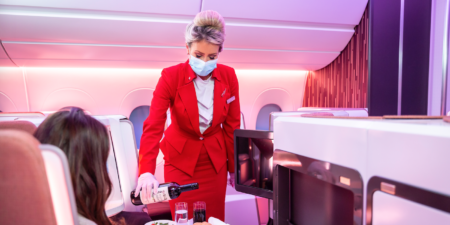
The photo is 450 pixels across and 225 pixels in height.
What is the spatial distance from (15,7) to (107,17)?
70cm

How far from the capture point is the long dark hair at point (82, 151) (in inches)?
28.5

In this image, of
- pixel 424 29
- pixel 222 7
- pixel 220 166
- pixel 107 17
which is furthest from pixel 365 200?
pixel 107 17

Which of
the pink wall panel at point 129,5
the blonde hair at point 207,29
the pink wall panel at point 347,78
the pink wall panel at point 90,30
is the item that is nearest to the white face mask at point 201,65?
the blonde hair at point 207,29

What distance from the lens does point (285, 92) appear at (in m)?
4.35

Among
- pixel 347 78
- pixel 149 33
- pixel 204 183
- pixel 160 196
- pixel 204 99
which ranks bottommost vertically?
pixel 204 183

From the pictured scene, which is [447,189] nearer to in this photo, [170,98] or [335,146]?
[335,146]

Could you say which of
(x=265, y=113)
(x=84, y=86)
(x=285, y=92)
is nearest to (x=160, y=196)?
(x=84, y=86)

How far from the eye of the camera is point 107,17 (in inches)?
102

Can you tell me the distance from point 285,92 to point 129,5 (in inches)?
101

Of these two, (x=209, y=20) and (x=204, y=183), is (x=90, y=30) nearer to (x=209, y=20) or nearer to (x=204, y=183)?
(x=209, y=20)

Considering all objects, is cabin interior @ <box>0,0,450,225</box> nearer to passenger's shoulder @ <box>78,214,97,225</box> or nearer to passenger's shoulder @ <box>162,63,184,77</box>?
passenger's shoulder @ <box>78,214,97,225</box>

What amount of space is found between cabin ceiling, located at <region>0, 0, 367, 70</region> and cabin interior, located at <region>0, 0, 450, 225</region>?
0.04ft

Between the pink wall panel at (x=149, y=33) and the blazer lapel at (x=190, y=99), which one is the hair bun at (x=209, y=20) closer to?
the blazer lapel at (x=190, y=99)

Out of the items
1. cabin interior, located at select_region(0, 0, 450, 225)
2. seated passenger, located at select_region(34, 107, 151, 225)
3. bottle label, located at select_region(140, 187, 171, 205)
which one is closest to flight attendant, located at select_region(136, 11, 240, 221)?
cabin interior, located at select_region(0, 0, 450, 225)
